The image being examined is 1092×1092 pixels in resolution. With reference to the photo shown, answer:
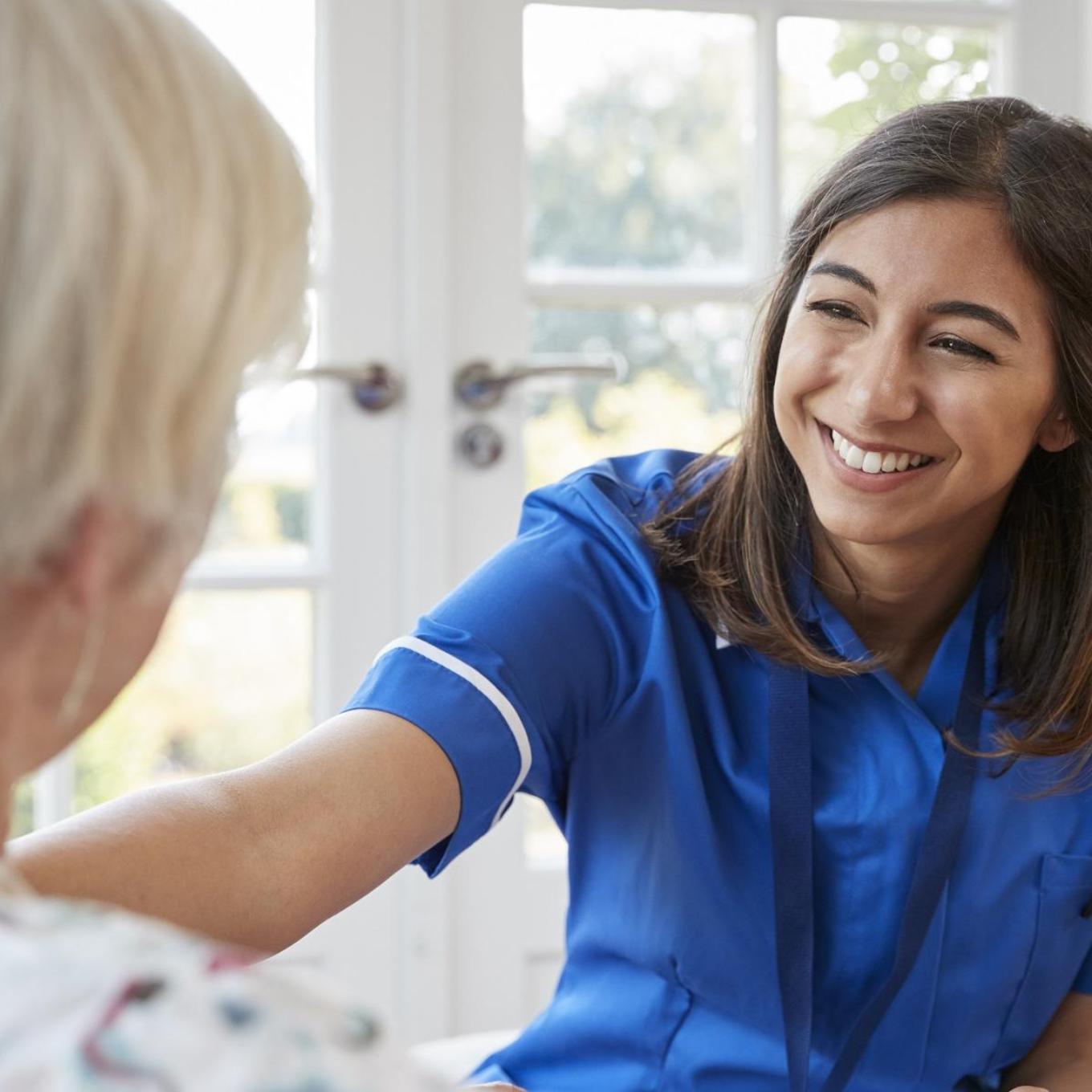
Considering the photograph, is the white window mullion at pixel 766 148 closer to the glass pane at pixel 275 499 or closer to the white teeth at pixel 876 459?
the glass pane at pixel 275 499

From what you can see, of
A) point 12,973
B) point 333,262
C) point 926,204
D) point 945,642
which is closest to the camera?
point 12,973

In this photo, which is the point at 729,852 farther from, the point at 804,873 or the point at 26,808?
the point at 26,808

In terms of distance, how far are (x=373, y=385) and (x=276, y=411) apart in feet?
0.49

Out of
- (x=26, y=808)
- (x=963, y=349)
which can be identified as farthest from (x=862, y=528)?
(x=26, y=808)

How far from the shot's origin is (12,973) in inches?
20.0

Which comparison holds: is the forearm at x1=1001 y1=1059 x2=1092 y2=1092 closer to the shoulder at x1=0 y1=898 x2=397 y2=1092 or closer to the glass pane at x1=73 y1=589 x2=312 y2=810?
the shoulder at x1=0 y1=898 x2=397 y2=1092

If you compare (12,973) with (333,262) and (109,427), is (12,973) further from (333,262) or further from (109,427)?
(333,262)

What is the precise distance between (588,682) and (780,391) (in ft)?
0.97

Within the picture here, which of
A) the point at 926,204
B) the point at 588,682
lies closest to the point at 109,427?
the point at 588,682

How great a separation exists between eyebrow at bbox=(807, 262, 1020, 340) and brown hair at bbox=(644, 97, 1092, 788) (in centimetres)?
5

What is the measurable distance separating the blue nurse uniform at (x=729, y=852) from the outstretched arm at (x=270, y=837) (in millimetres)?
136

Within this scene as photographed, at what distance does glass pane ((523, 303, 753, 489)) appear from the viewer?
208cm

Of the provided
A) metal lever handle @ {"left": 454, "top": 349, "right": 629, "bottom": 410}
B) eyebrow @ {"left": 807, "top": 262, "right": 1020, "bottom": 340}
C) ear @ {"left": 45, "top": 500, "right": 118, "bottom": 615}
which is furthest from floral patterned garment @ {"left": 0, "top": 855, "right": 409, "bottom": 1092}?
metal lever handle @ {"left": 454, "top": 349, "right": 629, "bottom": 410}

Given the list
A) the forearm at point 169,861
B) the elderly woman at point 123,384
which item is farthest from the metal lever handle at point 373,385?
the elderly woman at point 123,384
